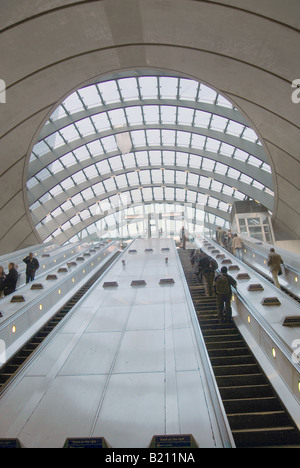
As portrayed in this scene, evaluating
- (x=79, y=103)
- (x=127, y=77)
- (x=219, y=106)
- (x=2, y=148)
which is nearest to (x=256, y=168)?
(x=219, y=106)

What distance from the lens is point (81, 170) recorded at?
35.6 meters

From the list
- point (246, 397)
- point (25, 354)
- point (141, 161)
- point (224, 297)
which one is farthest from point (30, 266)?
point (141, 161)

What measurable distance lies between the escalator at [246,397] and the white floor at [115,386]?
65 centimetres

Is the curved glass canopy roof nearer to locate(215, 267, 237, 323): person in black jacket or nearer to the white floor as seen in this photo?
locate(215, 267, 237, 323): person in black jacket

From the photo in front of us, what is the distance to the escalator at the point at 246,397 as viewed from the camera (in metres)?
3.96

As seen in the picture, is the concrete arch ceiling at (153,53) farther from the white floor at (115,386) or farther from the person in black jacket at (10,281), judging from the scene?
the white floor at (115,386)

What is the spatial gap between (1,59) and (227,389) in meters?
14.6

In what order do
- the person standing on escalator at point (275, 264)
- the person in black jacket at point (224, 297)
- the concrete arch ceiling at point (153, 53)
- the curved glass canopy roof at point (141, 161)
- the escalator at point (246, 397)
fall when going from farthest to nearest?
the curved glass canopy roof at point (141, 161)
the concrete arch ceiling at point (153, 53)
the person standing on escalator at point (275, 264)
the person in black jacket at point (224, 297)
the escalator at point (246, 397)

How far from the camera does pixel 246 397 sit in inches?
195

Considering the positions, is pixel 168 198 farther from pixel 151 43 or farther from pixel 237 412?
pixel 237 412

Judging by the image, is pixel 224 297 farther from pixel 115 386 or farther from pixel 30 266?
pixel 30 266

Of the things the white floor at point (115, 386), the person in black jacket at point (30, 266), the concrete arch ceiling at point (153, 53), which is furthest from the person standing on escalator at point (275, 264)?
the concrete arch ceiling at point (153, 53)

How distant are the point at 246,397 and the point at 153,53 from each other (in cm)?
1676

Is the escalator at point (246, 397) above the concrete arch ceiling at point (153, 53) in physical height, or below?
below
